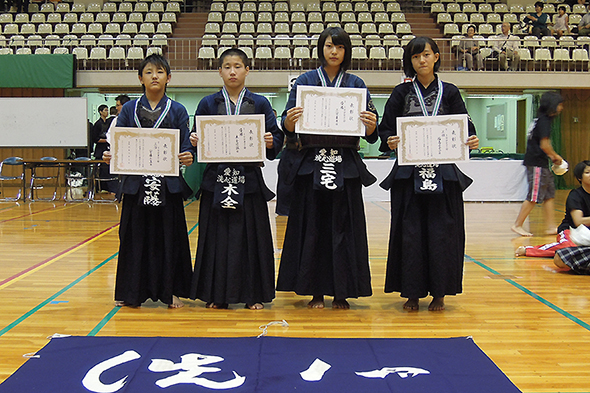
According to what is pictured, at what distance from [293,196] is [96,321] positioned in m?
1.25

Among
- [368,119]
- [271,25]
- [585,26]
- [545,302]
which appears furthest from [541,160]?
[271,25]

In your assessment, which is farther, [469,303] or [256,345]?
[469,303]

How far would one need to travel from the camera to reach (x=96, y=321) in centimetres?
295

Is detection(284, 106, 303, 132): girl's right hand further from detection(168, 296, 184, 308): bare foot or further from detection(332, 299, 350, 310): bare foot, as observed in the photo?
detection(168, 296, 184, 308): bare foot

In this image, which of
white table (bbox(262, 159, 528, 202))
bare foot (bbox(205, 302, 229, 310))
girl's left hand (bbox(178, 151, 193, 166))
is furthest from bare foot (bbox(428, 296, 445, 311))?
white table (bbox(262, 159, 528, 202))

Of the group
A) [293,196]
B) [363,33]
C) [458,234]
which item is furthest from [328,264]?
[363,33]

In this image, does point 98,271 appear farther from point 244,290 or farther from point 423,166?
point 423,166

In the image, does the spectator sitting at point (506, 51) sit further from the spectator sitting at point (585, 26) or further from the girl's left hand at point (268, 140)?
the girl's left hand at point (268, 140)

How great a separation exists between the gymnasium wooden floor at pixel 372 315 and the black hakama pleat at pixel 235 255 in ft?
0.35

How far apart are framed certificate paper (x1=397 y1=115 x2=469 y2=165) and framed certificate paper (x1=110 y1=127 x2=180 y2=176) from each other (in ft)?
4.13

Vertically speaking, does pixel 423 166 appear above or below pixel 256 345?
above

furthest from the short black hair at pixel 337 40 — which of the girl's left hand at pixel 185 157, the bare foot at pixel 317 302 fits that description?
the bare foot at pixel 317 302

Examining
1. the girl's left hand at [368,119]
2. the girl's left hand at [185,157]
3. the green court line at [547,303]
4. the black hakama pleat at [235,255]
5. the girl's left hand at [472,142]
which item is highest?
the girl's left hand at [368,119]

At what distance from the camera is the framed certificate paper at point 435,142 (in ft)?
→ 10.1
